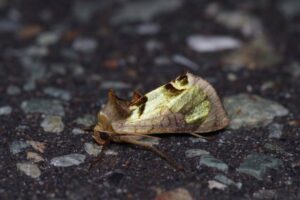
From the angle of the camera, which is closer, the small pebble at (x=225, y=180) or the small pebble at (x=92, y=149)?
the small pebble at (x=225, y=180)

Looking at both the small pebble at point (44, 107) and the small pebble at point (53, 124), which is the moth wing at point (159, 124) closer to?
the small pebble at point (53, 124)

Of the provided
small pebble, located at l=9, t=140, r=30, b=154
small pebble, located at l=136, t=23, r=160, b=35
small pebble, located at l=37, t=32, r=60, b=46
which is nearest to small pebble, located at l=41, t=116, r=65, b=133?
small pebble, located at l=9, t=140, r=30, b=154

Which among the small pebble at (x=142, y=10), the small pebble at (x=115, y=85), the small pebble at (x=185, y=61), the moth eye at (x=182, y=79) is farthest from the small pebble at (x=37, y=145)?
the small pebble at (x=142, y=10)

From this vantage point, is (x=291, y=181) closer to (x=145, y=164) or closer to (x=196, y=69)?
(x=145, y=164)

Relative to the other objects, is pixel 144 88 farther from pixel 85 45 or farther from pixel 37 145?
pixel 37 145

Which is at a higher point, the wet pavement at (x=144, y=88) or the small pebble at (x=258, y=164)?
the wet pavement at (x=144, y=88)

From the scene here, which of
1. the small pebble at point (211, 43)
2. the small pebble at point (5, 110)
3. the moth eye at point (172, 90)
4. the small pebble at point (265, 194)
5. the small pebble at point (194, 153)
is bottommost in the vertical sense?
the small pebble at point (265, 194)

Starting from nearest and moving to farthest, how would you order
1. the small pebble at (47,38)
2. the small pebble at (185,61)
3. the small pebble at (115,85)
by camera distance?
the small pebble at (115,85), the small pebble at (185,61), the small pebble at (47,38)
